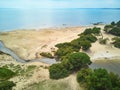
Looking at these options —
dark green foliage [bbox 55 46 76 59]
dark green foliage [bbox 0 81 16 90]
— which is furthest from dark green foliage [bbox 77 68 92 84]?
dark green foliage [bbox 55 46 76 59]

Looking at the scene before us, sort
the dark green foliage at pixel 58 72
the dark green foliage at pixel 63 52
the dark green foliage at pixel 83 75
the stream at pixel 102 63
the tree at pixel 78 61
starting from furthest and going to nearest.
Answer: the dark green foliage at pixel 63 52 < the stream at pixel 102 63 < the tree at pixel 78 61 < the dark green foliage at pixel 58 72 < the dark green foliage at pixel 83 75

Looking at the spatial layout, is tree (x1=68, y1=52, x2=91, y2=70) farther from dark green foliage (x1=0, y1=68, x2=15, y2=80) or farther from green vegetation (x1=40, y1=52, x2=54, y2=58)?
green vegetation (x1=40, y1=52, x2=54, y2=58)

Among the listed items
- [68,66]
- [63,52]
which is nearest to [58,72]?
[68,66]

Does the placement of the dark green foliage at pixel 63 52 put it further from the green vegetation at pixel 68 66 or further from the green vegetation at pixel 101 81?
the green vegetation at pixel 101 81

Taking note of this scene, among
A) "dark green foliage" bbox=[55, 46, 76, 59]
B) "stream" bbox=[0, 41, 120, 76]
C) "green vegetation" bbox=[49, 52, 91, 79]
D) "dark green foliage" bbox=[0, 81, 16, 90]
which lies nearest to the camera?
"dark green foliage" bbox=[0, 81, 16, 90]

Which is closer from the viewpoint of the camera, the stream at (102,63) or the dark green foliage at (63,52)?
the stream at (102,63)

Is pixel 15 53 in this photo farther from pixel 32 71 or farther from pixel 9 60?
pixel 32 71

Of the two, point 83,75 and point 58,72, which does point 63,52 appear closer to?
point 58,72

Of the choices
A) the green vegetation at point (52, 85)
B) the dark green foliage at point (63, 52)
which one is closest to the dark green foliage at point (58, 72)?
the green vegetation at point (52, 85)

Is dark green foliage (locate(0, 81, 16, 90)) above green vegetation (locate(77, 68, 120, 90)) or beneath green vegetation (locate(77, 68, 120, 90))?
beneath
